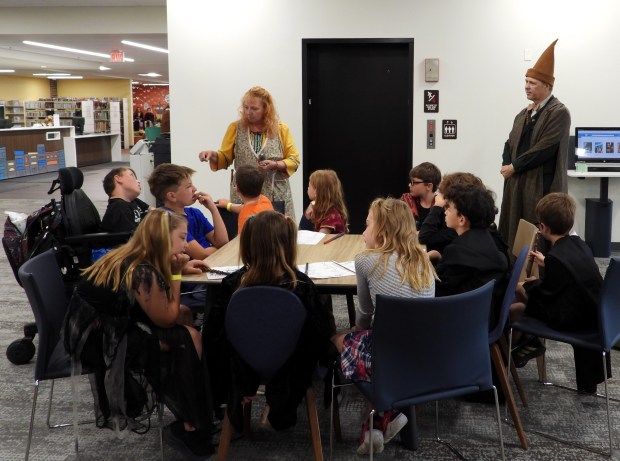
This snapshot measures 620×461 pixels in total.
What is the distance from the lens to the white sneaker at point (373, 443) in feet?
8.47

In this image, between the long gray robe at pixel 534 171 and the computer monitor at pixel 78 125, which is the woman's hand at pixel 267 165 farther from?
the computer monitor at pixel 78 125

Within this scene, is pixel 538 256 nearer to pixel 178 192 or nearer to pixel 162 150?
pixel 178 192

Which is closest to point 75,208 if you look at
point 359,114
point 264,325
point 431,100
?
point 264,325

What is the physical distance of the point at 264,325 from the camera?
2.23 m

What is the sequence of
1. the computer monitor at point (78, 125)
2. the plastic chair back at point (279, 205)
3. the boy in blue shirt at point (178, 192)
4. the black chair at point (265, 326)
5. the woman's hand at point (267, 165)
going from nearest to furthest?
the black chair at point (265, 326)
the boy in blue shirt at point (178, 192)
the plastic chair back at point (279, 205)
the woman's hand at point (267, 165)
the computer monitor at point (78, 125)

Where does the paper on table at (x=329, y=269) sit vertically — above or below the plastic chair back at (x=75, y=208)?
below

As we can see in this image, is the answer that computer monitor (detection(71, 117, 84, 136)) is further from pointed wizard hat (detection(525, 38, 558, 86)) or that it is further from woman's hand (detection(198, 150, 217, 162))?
pointed wizard hat (detection(525, 38, 558, 86))

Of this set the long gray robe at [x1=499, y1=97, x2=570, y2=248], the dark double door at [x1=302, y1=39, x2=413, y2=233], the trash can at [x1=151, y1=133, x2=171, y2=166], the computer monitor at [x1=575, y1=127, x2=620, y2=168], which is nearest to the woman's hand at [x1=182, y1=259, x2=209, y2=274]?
the long gray robe at [x1=499, y1=97, x2=570, y2=248]

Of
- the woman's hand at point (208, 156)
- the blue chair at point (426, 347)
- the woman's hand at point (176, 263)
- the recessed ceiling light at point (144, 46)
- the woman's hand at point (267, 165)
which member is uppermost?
the recessed ceiling light at point (144, 46)

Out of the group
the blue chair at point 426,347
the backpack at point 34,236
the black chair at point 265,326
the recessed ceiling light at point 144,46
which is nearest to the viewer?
the blue chair at point 426,347

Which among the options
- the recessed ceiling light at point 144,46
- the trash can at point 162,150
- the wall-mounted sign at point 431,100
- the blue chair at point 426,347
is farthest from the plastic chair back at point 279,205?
the recessed ceiling light at point 144,46

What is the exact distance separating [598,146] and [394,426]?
435 cm

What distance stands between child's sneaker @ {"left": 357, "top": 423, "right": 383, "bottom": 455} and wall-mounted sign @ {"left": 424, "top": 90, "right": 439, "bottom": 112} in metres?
3.98

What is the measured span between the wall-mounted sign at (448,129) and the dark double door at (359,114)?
281 millimetres
